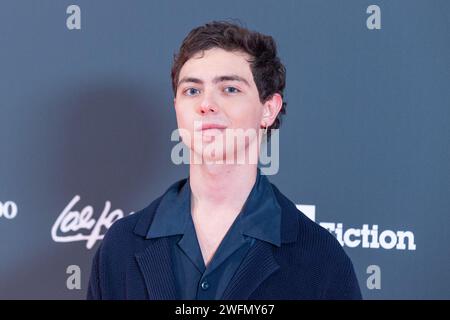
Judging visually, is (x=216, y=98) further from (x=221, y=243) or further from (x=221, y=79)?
(x=221, y=243)

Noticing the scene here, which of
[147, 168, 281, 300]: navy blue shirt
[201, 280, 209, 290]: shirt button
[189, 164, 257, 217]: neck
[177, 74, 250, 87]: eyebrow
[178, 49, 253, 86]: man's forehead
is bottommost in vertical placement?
[201, 280, 209, 290]: shirt button

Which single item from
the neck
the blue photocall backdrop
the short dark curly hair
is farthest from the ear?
the blue photocall backdrop

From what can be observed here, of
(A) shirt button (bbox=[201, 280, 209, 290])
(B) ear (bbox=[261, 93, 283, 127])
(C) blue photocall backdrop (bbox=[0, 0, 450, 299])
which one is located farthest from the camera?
(C) blue photocall backdrop (bbox=[0, 0, 450, 299])

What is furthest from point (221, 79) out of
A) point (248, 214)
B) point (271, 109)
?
point (248, 214)

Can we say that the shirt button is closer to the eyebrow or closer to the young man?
the young man

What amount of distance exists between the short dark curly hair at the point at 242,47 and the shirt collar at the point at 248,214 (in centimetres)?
18

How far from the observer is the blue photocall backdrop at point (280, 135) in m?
1.51

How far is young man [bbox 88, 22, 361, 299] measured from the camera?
113cm

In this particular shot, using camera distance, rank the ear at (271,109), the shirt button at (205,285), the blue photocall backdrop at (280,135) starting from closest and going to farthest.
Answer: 1. the shirt button at (205,285)
2. the ear at (271,109)
3. the blue photocall backdrop at (280,135)

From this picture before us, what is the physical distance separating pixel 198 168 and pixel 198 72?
0.56 feet

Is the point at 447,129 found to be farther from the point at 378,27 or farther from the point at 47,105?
the point at 47,105

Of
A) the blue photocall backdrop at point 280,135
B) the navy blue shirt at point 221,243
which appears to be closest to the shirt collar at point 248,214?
the navy blue shirt at point 221,243

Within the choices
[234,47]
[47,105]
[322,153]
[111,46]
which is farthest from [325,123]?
[47,105]

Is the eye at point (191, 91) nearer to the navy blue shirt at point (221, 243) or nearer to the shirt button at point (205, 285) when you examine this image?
the navy blue shirt at point (221, 243)
